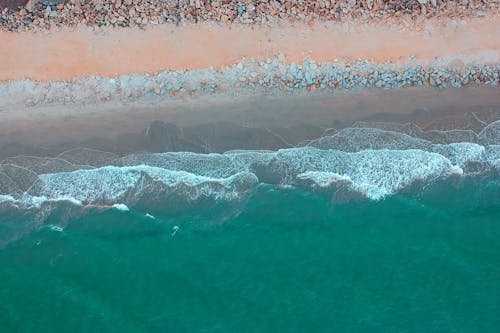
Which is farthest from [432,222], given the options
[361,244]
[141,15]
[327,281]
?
[141,15]

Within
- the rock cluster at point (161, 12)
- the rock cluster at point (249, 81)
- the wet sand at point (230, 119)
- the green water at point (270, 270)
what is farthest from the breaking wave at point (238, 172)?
the rock cluster at point (161, 12)

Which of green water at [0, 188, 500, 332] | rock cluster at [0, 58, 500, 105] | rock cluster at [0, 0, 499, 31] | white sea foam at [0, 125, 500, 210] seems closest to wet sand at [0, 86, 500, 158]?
rock cluster at [0, 58, 500, 105]

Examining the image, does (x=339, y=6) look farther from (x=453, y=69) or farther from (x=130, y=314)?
(x=130, y=314)

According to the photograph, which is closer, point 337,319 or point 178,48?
point 337,319

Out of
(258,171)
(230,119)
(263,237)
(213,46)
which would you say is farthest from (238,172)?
(213,46)

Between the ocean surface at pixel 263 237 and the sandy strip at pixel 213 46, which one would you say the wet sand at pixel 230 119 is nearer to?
the ocean surface at pixel 263 237

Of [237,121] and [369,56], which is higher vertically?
[369,56]

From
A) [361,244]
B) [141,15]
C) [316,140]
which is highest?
[141,15]

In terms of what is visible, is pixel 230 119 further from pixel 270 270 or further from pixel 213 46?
pixel 270 270
